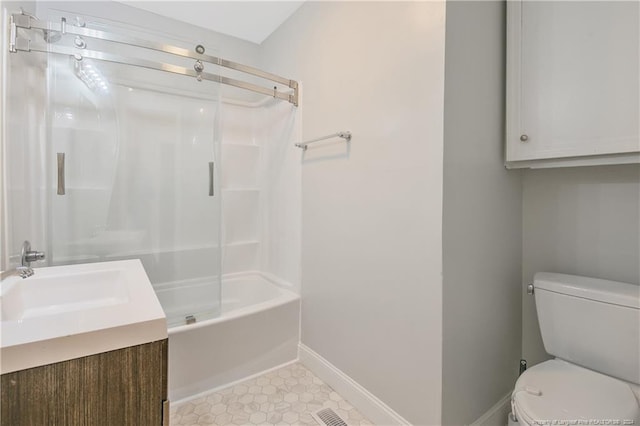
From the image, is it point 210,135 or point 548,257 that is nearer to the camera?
point 548,257

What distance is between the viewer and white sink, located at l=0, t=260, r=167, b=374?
635 mm

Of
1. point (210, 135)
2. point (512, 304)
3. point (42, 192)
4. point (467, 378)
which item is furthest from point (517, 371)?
point (42, 192)

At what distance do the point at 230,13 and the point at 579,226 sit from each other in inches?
102

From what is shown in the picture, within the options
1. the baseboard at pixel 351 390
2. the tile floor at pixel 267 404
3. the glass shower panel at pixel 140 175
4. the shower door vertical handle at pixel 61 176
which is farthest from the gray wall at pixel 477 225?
the shower door vertical handle at pixel 61 176

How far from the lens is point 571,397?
3.78 feet

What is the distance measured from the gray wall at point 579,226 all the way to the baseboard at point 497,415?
0.95 ft

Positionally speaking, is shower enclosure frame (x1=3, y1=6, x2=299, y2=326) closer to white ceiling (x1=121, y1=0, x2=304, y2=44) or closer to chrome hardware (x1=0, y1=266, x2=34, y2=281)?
white ceiling (x1=121, y1=0, x2=304, y2=44)

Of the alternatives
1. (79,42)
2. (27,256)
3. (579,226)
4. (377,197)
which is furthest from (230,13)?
(579,226)

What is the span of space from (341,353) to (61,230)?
1.79 metres

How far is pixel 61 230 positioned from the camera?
5.70ft

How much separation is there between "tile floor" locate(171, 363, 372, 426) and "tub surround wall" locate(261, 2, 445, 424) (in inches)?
6.8

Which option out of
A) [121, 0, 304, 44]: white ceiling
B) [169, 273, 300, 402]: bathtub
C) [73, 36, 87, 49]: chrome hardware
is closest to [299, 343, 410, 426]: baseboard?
[169, 273, 300, 402]: bathtub

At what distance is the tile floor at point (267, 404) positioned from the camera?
1.51m

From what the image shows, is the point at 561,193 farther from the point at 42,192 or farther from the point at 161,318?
the point at 42,192
